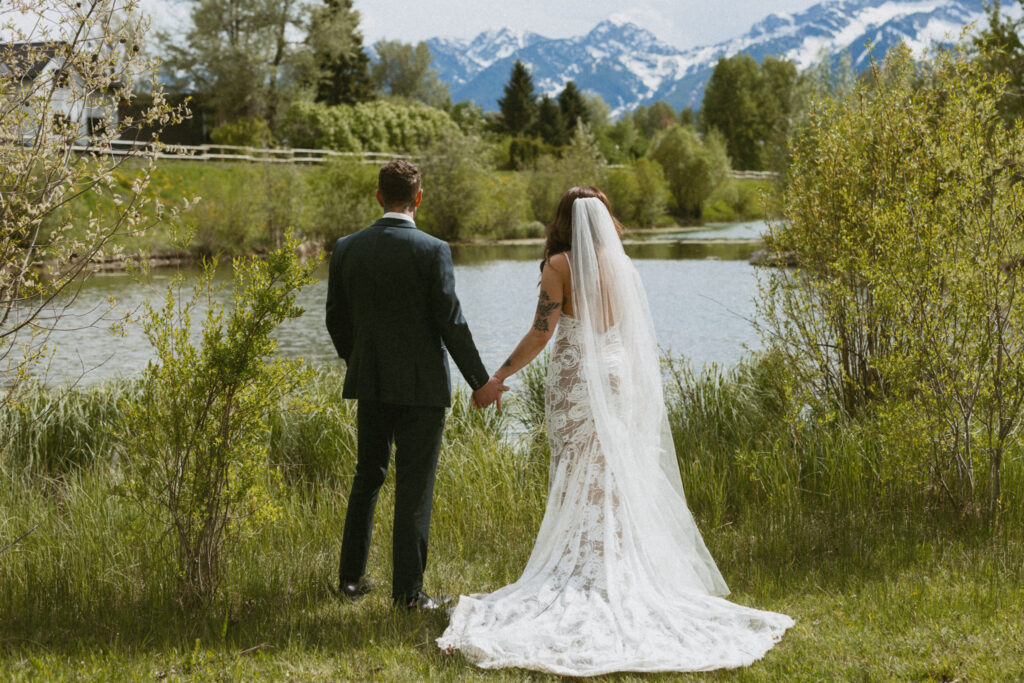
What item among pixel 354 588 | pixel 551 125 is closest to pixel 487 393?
pixel 354 588

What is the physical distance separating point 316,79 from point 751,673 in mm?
54960

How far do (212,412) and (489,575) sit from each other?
5.82 ft

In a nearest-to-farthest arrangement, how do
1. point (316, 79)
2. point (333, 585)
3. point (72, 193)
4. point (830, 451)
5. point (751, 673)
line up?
point (751, 673)
point (72, 193)
point (333, 585)
point (830, 451)
point (316, 79)

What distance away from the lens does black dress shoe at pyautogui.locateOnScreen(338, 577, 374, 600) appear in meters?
4.31

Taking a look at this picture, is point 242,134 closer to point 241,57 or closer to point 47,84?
point 241,57

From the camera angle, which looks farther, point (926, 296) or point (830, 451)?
point (830, 451)

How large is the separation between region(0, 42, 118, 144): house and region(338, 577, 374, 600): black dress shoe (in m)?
2.45

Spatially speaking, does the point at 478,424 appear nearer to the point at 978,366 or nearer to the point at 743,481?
the point at 743,481

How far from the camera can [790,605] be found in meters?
4.22

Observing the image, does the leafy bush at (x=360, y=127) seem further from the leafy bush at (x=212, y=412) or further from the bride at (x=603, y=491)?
the leafy bush at (x=212, y=412)

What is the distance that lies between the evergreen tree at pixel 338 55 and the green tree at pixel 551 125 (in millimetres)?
13550

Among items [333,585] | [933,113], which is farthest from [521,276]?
[333,585]

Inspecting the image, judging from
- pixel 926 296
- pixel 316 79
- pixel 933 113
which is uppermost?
pixel 316 79

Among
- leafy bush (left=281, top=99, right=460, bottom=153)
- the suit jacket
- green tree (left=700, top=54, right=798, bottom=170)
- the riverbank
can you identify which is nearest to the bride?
the suit jacket
